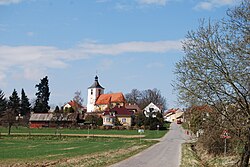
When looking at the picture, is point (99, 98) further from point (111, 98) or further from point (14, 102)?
point (14, 102)

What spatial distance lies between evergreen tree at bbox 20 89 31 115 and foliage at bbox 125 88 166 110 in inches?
1468

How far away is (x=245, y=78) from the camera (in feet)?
44.1

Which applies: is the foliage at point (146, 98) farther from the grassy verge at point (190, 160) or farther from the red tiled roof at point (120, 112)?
the grassy verge at point (190, 160)

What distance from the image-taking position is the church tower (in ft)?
493

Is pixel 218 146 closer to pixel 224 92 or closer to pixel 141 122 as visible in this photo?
pixel 224 92

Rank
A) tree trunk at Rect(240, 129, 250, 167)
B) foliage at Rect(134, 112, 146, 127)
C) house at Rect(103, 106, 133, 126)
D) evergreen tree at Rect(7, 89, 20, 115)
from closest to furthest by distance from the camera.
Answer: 1. tree trunk at Rect(240, 129, 250, 167)
2. foliage at Rect(134, 112, 146, 127)
3. house at Rect(103, 106, 133, 126)
4. evergreen tree at Rect(7, 89, 20, 115)

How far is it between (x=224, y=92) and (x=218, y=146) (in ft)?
44.6

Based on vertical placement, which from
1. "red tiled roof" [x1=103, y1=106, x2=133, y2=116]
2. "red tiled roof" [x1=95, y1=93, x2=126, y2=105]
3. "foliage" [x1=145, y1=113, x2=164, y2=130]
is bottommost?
"foliage" [x1=145, y1=113, x2=164, y2=130]

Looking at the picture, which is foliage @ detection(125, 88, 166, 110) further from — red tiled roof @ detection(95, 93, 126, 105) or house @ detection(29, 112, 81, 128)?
house @ detection(29, 112, 81, 128)

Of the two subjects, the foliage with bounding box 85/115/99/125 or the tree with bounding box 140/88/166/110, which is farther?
the tree with bounding box 140/88/166/110

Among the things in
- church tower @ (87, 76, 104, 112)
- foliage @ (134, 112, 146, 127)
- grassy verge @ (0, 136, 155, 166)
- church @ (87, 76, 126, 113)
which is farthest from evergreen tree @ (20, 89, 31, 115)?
grassy verge @ (0, 136, 155, 166)

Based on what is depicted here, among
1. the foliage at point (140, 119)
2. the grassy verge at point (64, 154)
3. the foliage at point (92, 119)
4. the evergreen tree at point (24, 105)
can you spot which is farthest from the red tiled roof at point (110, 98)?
the grassy verge at point (64, 154)

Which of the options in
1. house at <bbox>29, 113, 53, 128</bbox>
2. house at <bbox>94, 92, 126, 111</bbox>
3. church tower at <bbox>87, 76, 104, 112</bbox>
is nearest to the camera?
house at <bbox>29, 113, 53, 128</bbox>

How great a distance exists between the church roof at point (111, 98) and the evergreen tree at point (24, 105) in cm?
2888
